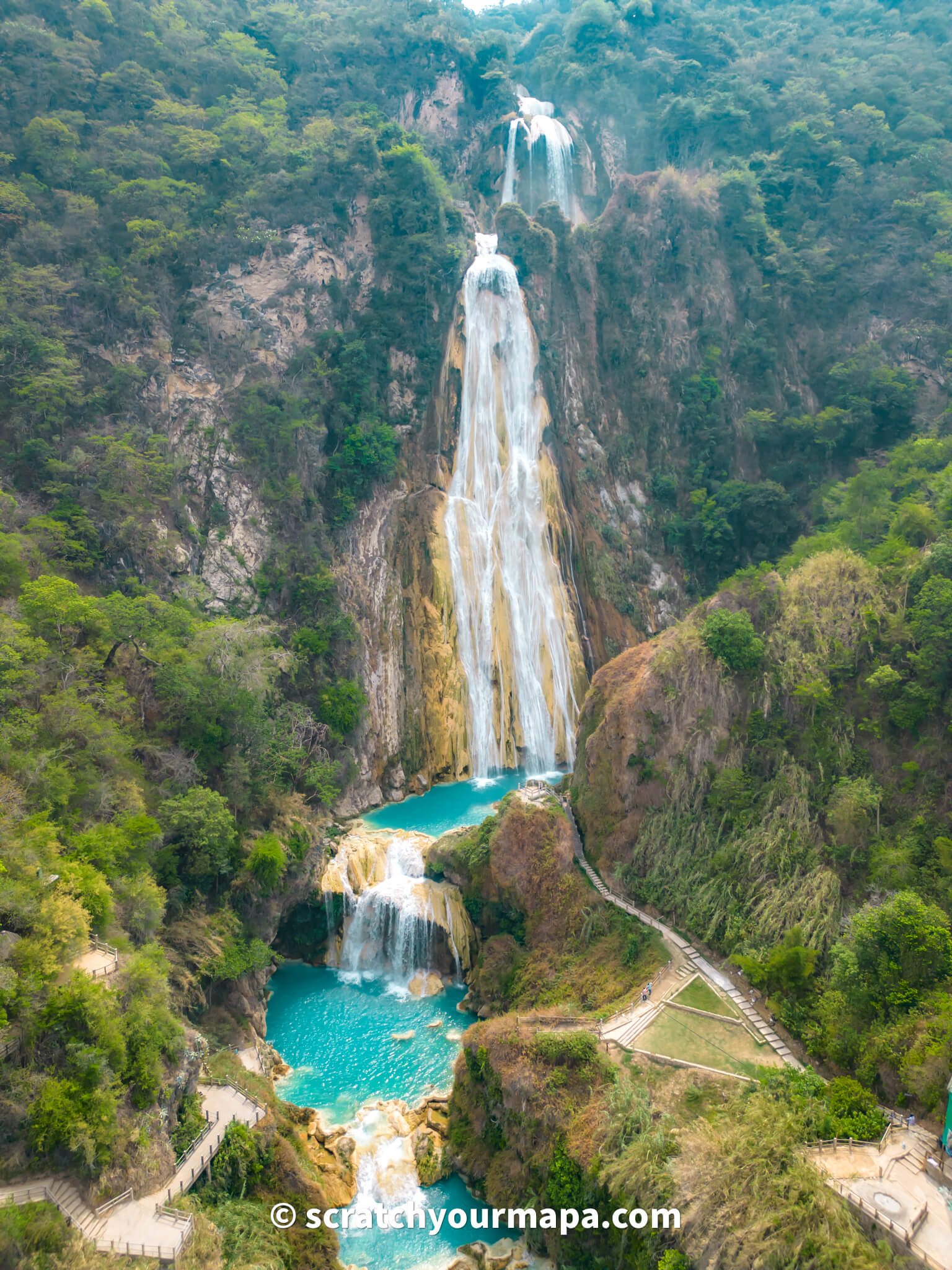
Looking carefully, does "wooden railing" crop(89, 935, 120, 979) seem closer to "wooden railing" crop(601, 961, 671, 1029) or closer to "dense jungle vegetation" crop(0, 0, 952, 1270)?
"dense jungle vegetation" crop(0, 0, 952, 1270)

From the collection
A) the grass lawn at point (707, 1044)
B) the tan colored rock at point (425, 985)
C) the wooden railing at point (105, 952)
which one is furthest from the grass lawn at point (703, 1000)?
the wooden railing at point (105, 952)

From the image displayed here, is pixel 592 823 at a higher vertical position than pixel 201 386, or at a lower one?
lower

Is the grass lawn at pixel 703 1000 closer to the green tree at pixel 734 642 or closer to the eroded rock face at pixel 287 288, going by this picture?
the green tree at pixel 734 642

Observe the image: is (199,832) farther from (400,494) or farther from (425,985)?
(400,494)

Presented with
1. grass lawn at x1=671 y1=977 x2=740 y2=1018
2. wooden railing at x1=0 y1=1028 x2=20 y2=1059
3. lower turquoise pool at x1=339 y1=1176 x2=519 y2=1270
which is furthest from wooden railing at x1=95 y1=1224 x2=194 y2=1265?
grass lawn at x1=671 y1=977 x2=740 y2=1018

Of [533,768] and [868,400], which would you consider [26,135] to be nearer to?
[533,768]

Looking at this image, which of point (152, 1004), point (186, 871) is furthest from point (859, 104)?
point (152, 1004)
